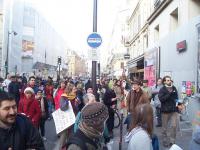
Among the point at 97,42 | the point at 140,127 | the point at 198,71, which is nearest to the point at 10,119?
the point at 140,127

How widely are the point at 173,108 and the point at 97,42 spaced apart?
3944 millimetres

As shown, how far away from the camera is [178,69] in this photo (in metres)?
16.8

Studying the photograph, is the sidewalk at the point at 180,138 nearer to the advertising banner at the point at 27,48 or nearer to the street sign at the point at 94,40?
the street sign at the point at 94,40

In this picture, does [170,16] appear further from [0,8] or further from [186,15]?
[0,8]

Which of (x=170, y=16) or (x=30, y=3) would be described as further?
(x=30, y=3)

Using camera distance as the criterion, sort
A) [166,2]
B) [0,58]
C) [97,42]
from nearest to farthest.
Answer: [97,42]
[166,2]
[0,58]

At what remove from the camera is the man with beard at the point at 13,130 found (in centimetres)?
334

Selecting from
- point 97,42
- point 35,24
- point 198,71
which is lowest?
point 198,71

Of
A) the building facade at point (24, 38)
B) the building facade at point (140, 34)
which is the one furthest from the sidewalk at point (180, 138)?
the building facade at point (24, 38)

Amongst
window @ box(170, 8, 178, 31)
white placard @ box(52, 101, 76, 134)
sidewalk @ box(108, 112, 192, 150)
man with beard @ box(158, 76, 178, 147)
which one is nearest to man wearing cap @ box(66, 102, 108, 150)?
white placard @ box(52, 101, 76, 134)

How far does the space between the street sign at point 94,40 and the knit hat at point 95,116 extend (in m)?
9.38

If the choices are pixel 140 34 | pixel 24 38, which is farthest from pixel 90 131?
pixel 24 38

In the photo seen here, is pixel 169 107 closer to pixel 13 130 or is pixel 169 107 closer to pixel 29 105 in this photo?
pixel 29 105

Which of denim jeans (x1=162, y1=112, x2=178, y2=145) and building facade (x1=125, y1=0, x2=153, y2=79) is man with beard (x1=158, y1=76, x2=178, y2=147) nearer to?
denim jeans (x1=162, y1=112, x2=178, y2=145)
